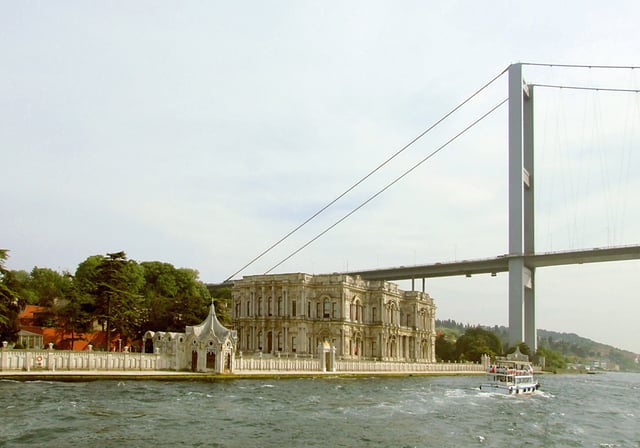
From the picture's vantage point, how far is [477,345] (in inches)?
4798

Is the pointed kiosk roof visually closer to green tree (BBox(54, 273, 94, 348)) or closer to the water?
the water

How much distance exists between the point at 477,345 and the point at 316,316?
3499 cm

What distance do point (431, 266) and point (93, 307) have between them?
71996mm

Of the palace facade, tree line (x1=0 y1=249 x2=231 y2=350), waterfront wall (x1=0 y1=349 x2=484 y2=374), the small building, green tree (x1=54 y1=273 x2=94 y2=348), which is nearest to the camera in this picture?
waterfront wall (x1=0 y1=349 x2=484 y2=374)

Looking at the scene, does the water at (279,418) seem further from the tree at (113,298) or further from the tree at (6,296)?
the tree at (113,298)

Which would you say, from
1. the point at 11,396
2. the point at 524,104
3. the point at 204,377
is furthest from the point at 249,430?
the point at 524,104

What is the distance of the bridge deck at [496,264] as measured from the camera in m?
105

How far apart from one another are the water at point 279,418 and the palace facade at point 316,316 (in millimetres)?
44956

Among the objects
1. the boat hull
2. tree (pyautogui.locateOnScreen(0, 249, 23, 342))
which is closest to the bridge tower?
the boat hull

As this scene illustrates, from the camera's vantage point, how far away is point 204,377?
2208 inches

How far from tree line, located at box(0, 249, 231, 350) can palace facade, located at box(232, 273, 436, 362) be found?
857 cm

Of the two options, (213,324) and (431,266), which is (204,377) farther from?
(431,266)

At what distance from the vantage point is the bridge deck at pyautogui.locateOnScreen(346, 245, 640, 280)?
345 ft

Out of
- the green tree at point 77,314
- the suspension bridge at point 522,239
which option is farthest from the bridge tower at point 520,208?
the green tree at point 77,314
